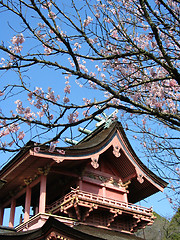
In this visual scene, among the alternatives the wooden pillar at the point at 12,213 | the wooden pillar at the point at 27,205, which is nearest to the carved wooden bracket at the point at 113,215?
the wooden pillar at the point at 27,205

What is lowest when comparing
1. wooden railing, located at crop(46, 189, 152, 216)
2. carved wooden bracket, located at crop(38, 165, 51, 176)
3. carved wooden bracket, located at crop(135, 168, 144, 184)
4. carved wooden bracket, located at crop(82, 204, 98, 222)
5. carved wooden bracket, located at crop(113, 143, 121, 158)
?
carved wooden bracket, located at crop(82, 204, 98, 222)

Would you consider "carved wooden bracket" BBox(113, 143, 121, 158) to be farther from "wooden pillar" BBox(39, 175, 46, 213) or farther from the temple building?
"wooden pillar" BBox(39, 175, 46, 213)

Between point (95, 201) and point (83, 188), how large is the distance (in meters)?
1.12

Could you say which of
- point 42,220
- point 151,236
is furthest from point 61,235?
point 151,236

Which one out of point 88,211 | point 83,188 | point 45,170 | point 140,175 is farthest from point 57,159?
point 140,175

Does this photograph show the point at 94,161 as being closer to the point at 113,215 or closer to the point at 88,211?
the point at 88,211

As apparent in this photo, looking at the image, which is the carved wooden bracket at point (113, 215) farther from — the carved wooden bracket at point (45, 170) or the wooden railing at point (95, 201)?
the carved wooden bracket at point (45, 170)

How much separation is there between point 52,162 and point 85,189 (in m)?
1.85

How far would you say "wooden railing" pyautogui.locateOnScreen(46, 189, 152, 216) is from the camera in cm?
1140

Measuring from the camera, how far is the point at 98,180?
1325cm

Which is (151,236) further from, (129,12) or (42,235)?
(129,12)

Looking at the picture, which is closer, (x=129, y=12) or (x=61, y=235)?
(x=129, y=12)

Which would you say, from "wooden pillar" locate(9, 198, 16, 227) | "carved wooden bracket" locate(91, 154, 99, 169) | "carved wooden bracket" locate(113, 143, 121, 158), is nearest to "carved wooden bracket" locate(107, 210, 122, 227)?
"carved wooden bracket" locate(91, 154, 99, 169)

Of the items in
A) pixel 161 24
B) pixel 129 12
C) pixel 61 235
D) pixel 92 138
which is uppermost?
pixel 92 138
